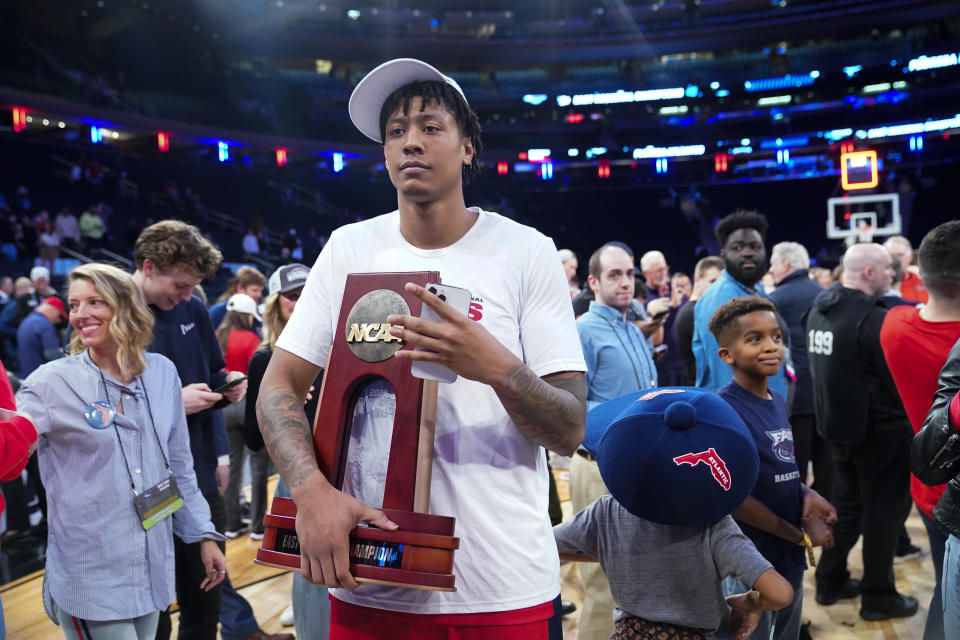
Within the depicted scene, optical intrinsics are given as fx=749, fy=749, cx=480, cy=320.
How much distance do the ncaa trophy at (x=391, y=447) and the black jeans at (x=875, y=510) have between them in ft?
11.6

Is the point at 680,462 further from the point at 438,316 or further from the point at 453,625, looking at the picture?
the point at 438,316

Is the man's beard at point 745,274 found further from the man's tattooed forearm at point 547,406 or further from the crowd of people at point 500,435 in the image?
the man's tattooed forearm at point 547,406

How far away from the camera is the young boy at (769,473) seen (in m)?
2.40

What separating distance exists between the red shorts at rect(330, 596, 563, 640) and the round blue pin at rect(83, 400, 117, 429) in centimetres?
135

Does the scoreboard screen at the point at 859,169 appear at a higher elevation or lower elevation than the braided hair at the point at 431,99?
higher

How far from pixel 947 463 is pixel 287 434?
172 centimetres

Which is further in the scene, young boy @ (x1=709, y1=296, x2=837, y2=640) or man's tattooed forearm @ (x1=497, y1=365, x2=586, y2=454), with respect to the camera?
young boy @ (x1=709, y1=296, x2=837, y2=640)

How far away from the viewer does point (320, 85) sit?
23484 mm

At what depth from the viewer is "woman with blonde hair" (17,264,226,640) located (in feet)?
7.33

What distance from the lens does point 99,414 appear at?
7.57 ft

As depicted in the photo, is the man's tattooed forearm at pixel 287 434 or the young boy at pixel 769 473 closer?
the man's tattooed forearm at pixel 287 434

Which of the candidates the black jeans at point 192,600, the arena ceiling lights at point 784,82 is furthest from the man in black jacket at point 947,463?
the arena ceiling lights at point 784,82

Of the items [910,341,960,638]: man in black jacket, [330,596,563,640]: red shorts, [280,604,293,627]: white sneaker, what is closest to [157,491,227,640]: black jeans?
[280,604,293,627]: white sneaker

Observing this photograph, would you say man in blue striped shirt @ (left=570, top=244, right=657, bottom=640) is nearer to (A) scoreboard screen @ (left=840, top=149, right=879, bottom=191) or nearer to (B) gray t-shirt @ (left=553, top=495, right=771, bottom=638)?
(B) gray t-shirt @ (left=553, top=495, right=771, bottom=638)
